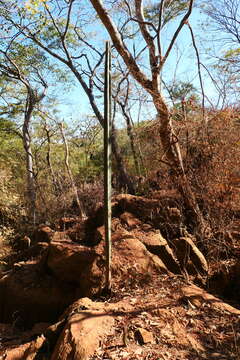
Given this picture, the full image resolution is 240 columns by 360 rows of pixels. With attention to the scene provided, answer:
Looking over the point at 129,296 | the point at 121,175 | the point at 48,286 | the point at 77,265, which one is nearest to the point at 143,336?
the point at 129,296

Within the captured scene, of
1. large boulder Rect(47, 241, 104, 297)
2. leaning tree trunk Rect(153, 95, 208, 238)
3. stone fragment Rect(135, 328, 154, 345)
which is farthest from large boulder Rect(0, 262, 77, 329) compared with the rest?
leaning tree trunk Rect(153, 95, 208, 238)

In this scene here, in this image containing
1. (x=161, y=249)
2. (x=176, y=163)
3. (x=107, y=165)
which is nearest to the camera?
(x=107, y=165)

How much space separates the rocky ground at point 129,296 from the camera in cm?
261

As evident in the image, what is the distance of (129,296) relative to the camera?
357 cm

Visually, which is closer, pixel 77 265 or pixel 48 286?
pixel 77 265

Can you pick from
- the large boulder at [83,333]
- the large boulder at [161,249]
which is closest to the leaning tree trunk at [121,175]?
the large boulder at [161,249]

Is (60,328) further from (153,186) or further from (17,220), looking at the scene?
(17,220)

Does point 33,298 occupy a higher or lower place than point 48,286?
lower

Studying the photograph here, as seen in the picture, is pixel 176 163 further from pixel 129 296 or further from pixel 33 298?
pixel 33 298

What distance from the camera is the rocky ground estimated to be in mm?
2607

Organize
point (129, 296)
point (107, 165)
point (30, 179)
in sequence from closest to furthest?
point (107, 165), point (129, 296), point (30, 179)

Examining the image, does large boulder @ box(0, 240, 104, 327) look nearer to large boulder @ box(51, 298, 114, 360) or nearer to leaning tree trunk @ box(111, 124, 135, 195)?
large boulder @ box(51, 298, 114, 360)

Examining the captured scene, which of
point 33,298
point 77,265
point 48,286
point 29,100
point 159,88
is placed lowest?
point 33,298

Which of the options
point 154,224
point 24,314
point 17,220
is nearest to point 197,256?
point 154,224
